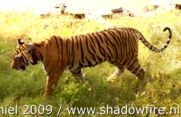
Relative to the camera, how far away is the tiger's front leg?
7.32m

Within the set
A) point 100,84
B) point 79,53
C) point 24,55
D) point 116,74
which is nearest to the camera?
point 24,55

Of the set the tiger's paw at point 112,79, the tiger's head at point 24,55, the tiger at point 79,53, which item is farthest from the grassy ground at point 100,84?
the tiger's head at point 24,55

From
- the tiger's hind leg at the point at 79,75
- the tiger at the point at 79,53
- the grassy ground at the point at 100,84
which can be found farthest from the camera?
the tiger's hind leg at the point at 79,75

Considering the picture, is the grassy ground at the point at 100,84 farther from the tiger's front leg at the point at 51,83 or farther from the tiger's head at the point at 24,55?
the tiger's head at the point at 24,55

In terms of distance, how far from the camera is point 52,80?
24.0 ft

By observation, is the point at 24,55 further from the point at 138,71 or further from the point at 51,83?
the point at 138,71

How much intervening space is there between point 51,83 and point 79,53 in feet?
2.13

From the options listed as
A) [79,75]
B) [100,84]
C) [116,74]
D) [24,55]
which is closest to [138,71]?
[116,74]

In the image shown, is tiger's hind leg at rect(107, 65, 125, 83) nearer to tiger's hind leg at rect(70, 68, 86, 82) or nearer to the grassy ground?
the grassy ground

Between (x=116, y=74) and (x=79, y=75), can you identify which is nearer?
(x=79, y=75)

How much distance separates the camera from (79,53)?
7625mm

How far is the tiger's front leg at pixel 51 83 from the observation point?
7.32 meters

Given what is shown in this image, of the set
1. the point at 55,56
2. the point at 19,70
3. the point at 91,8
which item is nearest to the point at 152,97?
the point at 55,56

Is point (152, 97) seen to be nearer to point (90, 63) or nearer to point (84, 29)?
point (90, 63)
